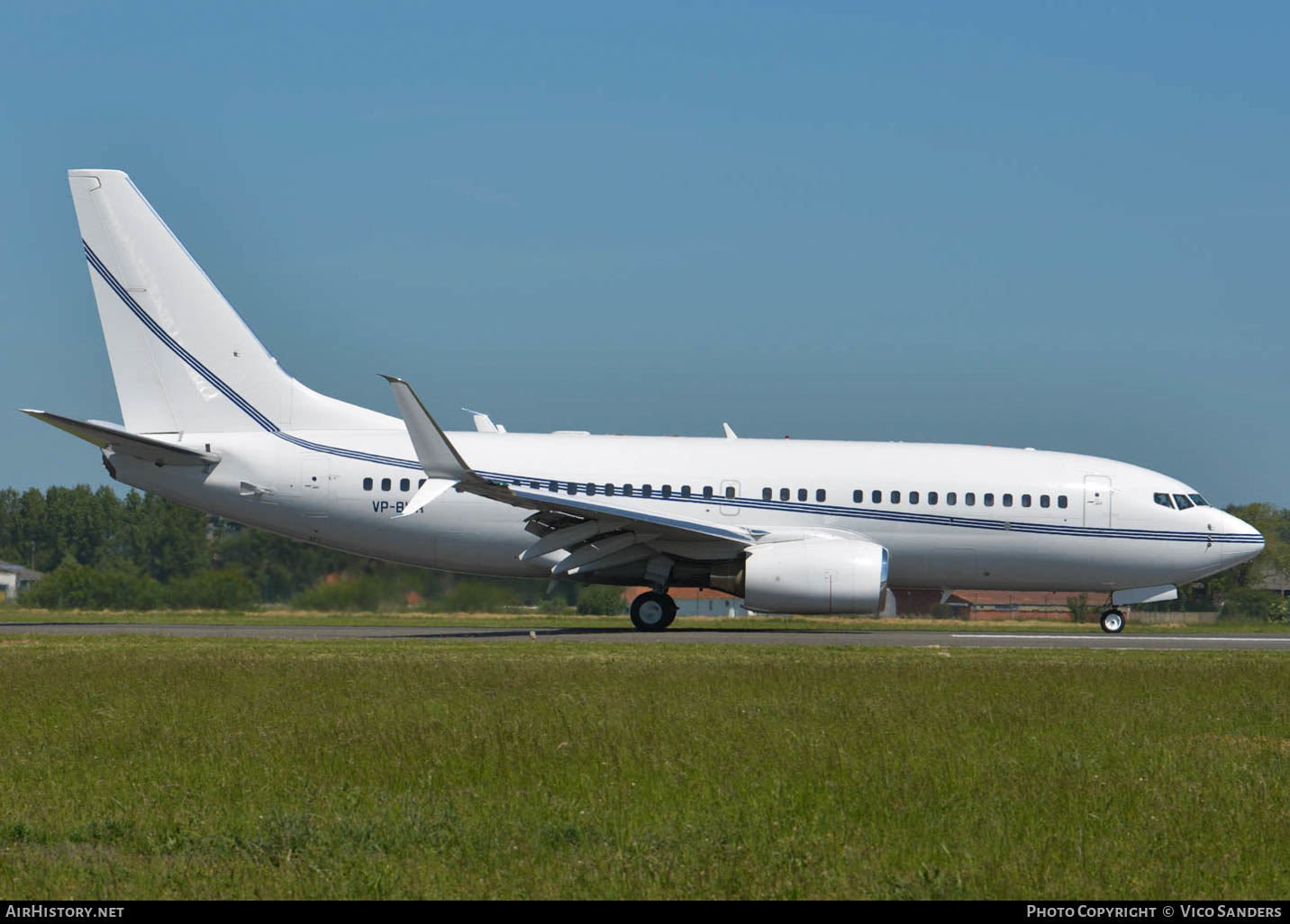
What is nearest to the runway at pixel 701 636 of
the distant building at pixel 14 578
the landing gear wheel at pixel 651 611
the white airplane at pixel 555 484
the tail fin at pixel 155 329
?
the landing gear wheel at pixel 651 611

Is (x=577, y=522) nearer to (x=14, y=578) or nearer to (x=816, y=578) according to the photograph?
(x=816, y=578)

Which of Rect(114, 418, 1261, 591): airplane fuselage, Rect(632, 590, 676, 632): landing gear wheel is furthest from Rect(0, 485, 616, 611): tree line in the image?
Rect(632, 590, 676, 632): landing gear wheel

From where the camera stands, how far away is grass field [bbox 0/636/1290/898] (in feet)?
21.9

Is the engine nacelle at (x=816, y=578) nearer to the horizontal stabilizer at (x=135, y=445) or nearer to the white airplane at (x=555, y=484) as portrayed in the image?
the white airplane at (x=555, y=484)

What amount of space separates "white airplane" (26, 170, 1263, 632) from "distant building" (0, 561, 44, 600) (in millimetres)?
10004

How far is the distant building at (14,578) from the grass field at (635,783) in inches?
820

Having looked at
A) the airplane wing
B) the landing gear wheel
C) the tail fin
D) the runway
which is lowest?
the runway

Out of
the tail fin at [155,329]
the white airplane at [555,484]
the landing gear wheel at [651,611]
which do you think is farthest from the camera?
the tail fin at [155,329]

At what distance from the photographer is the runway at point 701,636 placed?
2198 cm

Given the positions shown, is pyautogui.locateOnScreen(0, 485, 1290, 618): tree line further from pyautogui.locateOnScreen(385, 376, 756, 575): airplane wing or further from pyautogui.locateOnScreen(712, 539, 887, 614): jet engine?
pyautogui.locateOnScreen(712, 539, 887, 614): jet engine

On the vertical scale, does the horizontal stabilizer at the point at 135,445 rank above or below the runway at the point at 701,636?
above

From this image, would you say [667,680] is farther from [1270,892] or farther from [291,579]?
[291,579]

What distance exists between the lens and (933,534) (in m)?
25.8

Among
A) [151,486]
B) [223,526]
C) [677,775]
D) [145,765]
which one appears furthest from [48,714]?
[223,526]
